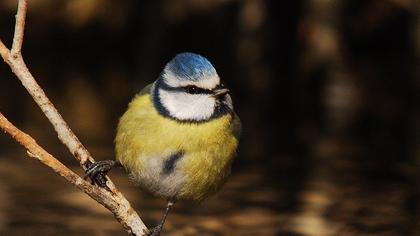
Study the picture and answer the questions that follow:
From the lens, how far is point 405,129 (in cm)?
1021

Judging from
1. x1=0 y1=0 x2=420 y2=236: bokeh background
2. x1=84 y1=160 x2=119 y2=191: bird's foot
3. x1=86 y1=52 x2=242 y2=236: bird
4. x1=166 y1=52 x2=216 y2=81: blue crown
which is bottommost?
x1=84 y1=160 x2=119 y2=191: bird's foot

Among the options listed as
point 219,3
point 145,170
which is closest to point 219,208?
point 145,170

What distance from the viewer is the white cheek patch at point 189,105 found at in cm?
480

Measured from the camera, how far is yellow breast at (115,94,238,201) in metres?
4.84

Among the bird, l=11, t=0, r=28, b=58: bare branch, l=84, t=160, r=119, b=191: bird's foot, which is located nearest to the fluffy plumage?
the bird

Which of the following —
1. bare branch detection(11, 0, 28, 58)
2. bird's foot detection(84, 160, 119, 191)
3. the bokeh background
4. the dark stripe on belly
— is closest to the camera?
bare branch detection(11, 0, 28, 58)

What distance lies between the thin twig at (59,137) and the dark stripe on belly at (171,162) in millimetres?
415

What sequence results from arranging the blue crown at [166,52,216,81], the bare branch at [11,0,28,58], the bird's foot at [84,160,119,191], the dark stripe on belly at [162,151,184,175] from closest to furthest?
the bare branch at [11,0,28,58] < the bird's foot at [84,160,119,191] < the blue crown at [166,52,216,81] < the dark stripe on belly at [162,151,184,175]

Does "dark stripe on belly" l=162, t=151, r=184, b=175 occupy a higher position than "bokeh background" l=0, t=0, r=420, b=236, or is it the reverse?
"bokeh background" l=0, t=0, r=420, b=236

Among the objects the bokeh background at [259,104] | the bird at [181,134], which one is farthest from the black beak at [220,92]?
the bokeh background at [259,104]

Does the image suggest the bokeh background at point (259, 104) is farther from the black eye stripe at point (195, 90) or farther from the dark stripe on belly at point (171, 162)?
the black eye stripe at point (195, 90)

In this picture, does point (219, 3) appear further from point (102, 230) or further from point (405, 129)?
point (102, 230)

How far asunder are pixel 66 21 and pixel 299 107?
3450mm

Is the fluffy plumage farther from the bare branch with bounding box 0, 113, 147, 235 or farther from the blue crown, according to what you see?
the bare branch with bounding box 0, 113, 147, 235
